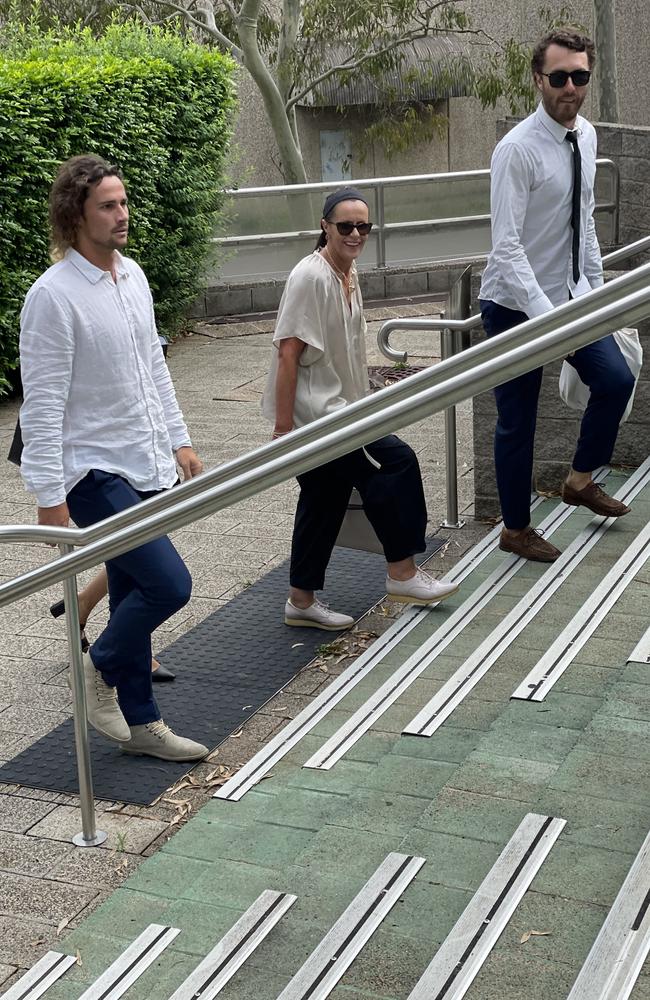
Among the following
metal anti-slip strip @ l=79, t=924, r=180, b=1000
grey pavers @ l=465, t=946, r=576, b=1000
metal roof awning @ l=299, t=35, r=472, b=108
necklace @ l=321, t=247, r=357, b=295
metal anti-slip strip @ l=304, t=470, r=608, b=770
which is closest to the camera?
grey pavers @ l=465, t=946, r=576, b=1000

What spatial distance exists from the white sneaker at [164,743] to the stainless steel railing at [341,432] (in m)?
0.72

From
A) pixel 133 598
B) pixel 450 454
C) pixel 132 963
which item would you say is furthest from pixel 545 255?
pixel 132 963

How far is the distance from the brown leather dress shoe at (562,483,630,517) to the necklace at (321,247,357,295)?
1.30 meters

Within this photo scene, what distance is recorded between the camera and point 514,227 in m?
5.04

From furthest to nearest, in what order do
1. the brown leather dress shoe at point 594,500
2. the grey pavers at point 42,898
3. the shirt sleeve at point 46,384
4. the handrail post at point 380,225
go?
the handrail post at point 380,225 → the brown leather dress shoe at point 594,500 → the shirt sleeve at point 46,384 → the grey pavers at point 42,898

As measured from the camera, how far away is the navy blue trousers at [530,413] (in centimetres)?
518

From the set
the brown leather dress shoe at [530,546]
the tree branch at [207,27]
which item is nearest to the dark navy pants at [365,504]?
the brown leather dress shoe at [530,546]

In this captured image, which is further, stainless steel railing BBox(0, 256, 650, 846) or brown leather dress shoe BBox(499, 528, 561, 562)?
brown leather dress shoe BBox(499, 528, 561, 562)

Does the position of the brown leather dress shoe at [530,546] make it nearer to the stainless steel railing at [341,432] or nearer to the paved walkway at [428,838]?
the paved walkway at [428,838]

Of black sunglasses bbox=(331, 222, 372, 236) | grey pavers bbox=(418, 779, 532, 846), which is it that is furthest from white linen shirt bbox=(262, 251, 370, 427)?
grey pavers bbox=(418, 779, 532, 846)

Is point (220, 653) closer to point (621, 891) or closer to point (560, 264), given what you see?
point (560, 264)

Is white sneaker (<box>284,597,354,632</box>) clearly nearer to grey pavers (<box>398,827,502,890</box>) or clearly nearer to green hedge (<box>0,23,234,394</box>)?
grey pavers (<box>398,827,502,890</box>)

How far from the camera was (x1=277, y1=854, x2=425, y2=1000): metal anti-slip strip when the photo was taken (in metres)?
2.79

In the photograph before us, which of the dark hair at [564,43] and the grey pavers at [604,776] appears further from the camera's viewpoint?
the dark hair at [564,43]
